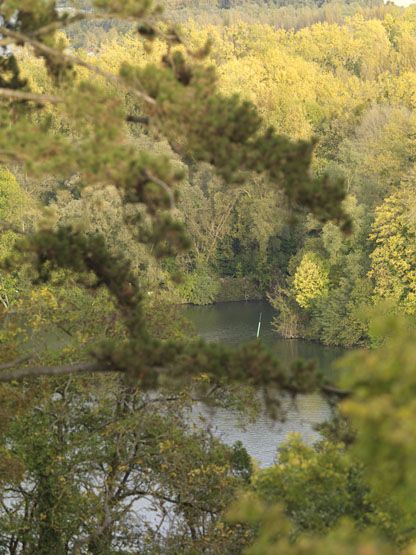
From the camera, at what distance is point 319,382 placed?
770cm

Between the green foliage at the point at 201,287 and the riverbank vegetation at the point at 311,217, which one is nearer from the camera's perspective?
the riverbank vegetation at the point at 311,217

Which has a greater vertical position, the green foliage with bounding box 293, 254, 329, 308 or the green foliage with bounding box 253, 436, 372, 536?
the green foliage with bounding box 293, 254, 329, 308

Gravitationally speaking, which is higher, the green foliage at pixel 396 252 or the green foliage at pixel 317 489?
the green foliage at pixel 396 252

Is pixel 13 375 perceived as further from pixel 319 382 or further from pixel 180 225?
pixel 319 382

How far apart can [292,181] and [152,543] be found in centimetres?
711

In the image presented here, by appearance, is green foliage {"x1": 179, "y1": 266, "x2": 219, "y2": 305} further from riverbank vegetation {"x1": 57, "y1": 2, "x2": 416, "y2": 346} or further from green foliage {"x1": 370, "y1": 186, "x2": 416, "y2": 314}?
green foliage {"x1": 370, "y1": 186, "x2": 416, "y2": 314}

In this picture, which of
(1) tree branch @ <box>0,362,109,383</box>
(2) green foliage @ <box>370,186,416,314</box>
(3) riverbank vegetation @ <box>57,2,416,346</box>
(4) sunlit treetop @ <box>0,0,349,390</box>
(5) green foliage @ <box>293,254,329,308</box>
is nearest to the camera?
(4) sunlit treetop @ <box>0,0,349,390</box>

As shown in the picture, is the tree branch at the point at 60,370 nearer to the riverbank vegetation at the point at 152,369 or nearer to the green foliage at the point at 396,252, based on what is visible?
the riverbank vegetation at the point at 152,369

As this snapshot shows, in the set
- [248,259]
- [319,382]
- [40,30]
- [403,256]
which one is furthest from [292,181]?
[248,259]

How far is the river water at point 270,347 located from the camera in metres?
22.7

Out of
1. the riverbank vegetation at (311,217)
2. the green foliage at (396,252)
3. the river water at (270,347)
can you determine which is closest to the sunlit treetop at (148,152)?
the river water at (270,347)

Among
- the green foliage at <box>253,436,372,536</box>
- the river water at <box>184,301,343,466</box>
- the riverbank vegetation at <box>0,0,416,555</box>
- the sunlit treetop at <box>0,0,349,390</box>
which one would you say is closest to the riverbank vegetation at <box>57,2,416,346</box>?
the river water at <box>184,301,343,466</box>

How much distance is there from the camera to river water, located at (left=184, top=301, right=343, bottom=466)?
74.3 ft

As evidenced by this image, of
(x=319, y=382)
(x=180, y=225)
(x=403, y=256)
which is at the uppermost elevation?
(x=403, y=256)
